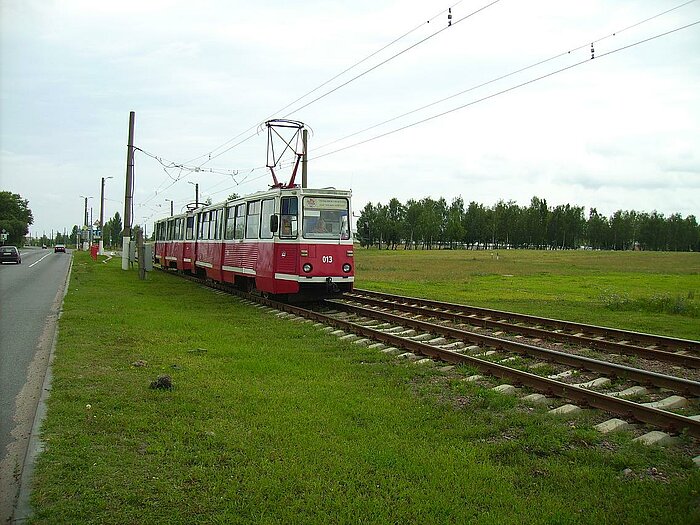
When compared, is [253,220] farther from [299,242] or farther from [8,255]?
[8,255]

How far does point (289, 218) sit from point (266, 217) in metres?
1.19

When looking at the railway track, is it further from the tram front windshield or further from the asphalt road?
the asphalt road

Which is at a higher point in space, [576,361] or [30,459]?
[576,361]

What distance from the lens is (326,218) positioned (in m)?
16.5

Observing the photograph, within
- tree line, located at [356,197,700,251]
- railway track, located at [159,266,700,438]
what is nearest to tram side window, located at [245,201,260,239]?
railway track, located at [159,266,700,438]

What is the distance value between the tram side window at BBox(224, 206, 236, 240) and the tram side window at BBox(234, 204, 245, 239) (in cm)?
36

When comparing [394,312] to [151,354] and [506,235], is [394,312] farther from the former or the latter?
[506,235]

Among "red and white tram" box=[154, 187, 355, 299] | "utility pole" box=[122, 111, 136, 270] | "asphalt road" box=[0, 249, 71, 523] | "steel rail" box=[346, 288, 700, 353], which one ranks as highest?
"utility pole" box=[122, 111, 136, 270]

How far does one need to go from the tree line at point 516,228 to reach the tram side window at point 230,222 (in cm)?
11185

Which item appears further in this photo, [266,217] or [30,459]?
[266,217]

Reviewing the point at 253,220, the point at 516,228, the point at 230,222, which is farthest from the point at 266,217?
the point at 516,228

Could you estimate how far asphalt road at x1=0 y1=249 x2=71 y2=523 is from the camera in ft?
17.4

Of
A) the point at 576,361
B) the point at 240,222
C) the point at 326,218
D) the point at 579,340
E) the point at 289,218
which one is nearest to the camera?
the point at 576,361

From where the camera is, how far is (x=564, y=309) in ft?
59.0
